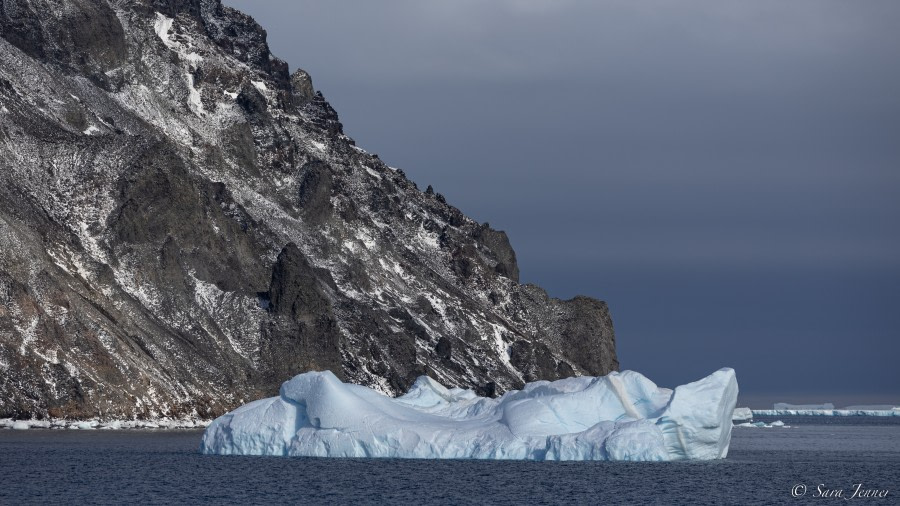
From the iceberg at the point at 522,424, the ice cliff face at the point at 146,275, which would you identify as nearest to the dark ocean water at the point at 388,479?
the iceberg at the point at 522,424

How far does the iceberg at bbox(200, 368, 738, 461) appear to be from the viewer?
8231cm

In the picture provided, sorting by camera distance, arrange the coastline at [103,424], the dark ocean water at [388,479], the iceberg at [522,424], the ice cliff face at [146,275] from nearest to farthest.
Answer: the dark ocean water at [388,479] < the iceberg at [522,424] < the coastline at [103,424] < the ice cliff face at [146,275]

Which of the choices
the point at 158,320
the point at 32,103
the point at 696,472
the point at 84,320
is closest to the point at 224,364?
the point at 158,320

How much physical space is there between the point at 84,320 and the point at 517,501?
81.5m

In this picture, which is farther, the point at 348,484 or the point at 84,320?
the point at 84,320

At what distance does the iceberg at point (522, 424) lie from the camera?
82312 mm

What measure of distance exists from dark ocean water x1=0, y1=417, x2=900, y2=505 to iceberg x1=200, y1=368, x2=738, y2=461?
1404 millimetres

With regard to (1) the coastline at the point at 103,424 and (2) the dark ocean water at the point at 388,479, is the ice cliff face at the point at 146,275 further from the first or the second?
(2) the dark ocean water at the point at 388,479

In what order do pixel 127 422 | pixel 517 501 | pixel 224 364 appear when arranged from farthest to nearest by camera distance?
pixel 224 364 → pixel 127 422 → pixel 517 501

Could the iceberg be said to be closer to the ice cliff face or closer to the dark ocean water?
the dark ocean water

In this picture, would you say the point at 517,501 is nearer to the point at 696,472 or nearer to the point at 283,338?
the point at 696,472

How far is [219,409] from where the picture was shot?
147125 mm

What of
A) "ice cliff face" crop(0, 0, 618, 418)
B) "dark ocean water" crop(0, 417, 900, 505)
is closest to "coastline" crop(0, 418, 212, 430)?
"ice cliff face" crop(0, 0, 618, 418)

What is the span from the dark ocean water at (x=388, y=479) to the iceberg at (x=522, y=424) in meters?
1.40
